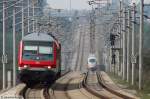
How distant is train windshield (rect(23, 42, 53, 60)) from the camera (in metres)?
43.7

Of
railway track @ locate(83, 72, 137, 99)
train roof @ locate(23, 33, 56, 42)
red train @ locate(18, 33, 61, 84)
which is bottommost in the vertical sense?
railway track @ locate(83, 72, 137, 99)

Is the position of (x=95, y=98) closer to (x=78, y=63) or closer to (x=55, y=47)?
(x=55, y=47)

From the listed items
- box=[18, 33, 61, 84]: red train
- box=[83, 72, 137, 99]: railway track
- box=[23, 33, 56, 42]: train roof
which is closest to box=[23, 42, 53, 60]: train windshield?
box=[18, 33, 61, 84]: red train

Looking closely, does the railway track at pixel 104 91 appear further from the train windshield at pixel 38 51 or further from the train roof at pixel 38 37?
the train roof at pixel 38 37

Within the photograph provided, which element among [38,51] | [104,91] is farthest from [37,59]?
[104,91]

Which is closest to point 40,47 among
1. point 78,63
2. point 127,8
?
point 127,8

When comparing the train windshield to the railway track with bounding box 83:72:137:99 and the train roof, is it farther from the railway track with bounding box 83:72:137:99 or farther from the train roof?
the railway track with bounding box 83:72:137:99

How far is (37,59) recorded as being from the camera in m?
43.6

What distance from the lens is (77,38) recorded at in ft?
648

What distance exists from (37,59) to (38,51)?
0.61 metres

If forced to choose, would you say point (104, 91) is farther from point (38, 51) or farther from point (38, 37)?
point (38, 37)

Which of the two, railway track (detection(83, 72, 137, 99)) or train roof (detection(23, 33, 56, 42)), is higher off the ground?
train roof (detection(23, 33, 56, 42))

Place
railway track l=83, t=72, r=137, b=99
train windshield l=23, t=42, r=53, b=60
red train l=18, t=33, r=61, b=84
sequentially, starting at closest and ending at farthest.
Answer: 1. railway track l=83, t=72, r=137, b=99
2. red train l=18, t=33, r=61, b=84
3. train windshield l=23, t=42, r=53, b=60

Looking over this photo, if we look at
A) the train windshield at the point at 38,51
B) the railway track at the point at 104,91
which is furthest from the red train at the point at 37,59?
the railway track at the point at 104,91
